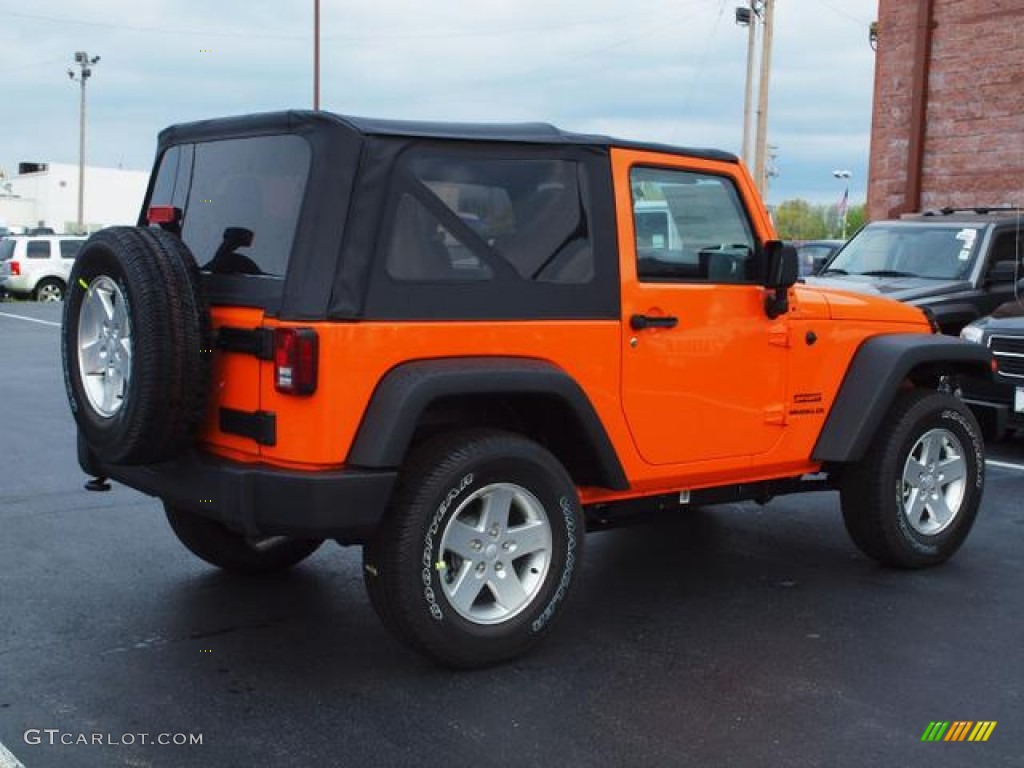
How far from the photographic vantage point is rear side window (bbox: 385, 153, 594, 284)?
165 inches

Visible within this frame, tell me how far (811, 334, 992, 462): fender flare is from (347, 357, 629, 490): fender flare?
1551mm

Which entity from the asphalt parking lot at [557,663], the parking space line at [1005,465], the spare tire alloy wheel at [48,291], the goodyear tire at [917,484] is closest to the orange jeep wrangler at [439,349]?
the asphalt parking lot at [557,663]

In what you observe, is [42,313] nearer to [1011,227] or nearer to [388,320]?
[1011,227]

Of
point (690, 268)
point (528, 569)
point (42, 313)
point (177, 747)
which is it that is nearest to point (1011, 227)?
point (690, 268)

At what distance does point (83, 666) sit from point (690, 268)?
9.19 feet

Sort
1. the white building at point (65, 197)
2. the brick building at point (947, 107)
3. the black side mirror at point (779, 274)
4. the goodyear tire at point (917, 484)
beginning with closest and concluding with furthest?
1. the black side mirror at point (779, 274)
2. the goodyear tire at point (917, 484)
3. the brick building at point (947, 107)
4. the white building at point (65, 197)

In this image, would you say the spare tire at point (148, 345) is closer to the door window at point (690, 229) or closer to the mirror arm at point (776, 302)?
the door window at point (690, 229)

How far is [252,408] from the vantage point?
4.12m

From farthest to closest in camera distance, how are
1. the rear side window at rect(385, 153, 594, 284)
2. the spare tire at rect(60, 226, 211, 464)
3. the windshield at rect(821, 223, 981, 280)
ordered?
1. the windshield at rect(821, 223, 981, 280)
2. the rear side window at rect(385, 153, 594, 284)
3. the spare tire at rect(60, 226, 211, 464)

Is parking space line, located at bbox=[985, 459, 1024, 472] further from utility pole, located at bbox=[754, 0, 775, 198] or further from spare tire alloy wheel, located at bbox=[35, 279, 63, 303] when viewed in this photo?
spare tire alloy wheel, located at bbox=[35, 279, 63, 303]

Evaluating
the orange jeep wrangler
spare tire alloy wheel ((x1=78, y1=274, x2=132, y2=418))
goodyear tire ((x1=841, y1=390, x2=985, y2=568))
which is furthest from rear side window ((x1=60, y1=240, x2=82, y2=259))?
goodyear tire ((x1=841, y1=390, x2=985, y2=568))

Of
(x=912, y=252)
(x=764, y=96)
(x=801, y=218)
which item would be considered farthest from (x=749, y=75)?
(x=801, y=218)

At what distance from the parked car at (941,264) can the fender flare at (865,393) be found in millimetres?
4617

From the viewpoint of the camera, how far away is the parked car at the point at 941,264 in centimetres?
1028
